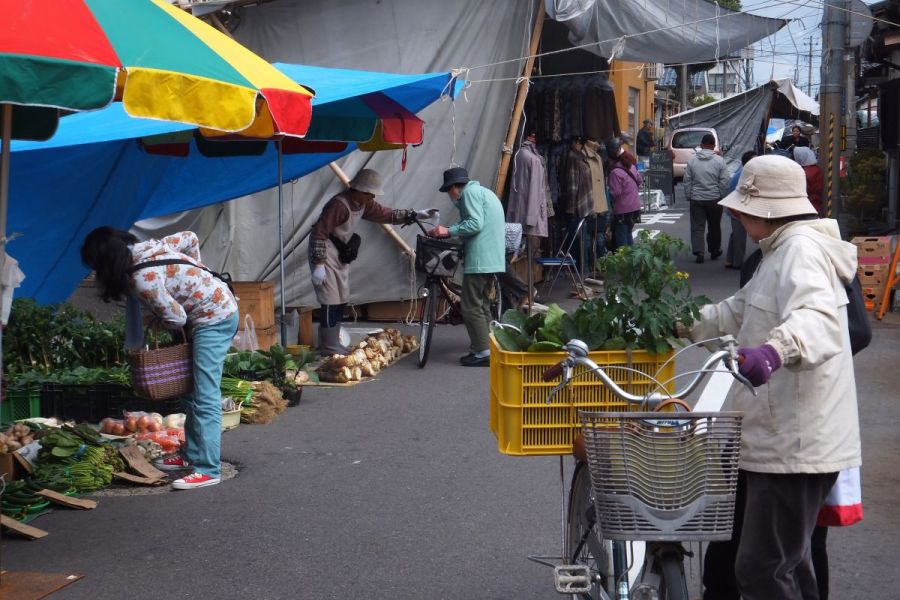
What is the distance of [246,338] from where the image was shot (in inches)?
396

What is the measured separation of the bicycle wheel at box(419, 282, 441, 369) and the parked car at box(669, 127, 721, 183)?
21630mm

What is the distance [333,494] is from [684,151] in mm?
26689

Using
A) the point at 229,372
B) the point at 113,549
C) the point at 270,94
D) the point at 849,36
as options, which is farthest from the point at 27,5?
the point at 849,36

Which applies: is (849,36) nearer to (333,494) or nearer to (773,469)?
(333,494)

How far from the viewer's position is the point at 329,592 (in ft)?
16.4

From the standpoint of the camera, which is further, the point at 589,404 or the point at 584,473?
the point at 584,473

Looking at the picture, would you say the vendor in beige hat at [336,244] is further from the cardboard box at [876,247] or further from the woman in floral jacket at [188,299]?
the cardboard box at [876,247]

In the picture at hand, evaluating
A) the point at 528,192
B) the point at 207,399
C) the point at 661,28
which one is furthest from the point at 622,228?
the point at 207,399

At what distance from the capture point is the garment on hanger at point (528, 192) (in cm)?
1288

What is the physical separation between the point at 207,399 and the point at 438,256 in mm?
4250

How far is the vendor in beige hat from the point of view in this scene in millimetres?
10758

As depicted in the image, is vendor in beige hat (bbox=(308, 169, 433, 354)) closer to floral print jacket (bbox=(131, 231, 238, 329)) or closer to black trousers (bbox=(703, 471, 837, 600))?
floral print jacket (bbox=(131, 231, 238, 329))

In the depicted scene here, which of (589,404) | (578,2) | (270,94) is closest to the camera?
(589,404)

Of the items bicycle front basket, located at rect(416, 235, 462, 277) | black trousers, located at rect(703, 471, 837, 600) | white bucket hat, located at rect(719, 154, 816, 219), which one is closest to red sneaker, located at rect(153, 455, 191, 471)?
bicycle front basket, located at rect(416, 235, 462, 277)
